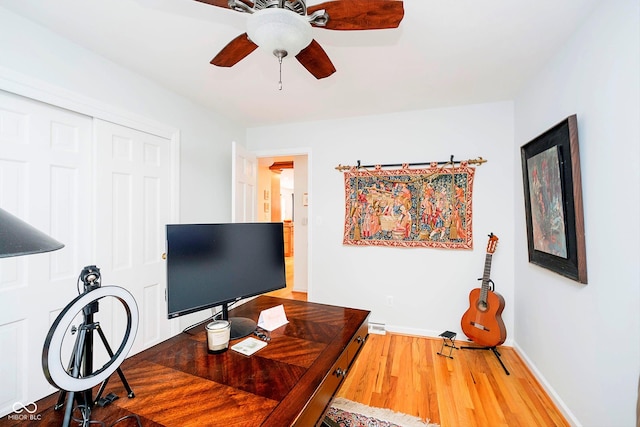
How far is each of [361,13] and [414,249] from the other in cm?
239

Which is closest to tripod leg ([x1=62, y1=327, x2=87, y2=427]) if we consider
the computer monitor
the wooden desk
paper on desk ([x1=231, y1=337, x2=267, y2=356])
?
the wooden desk

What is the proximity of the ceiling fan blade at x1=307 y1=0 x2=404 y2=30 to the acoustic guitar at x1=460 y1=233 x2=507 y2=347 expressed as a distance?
7.52 feet

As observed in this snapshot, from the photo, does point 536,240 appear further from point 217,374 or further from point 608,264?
point 217,374

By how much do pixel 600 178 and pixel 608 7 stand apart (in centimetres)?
85

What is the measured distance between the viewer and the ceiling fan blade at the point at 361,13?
114cm

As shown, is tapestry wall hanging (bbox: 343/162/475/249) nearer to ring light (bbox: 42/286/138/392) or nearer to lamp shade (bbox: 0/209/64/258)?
ring light (bbox: 42/286/138/392)

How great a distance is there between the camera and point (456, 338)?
2.93m

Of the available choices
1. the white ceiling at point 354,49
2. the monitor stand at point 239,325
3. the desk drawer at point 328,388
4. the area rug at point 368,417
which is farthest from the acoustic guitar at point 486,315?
the monitor stand at point 239,325

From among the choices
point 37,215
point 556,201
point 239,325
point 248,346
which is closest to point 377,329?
point 556,201

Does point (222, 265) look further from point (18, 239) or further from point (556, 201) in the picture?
point (556, 201)

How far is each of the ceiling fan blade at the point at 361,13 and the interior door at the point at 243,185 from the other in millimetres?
1963

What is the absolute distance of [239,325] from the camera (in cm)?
134

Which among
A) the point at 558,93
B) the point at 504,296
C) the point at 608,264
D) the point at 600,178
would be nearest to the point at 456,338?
the point at 504,296

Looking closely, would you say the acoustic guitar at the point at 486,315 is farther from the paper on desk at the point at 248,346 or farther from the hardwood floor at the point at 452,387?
the paper on desk at the point at 248,346
